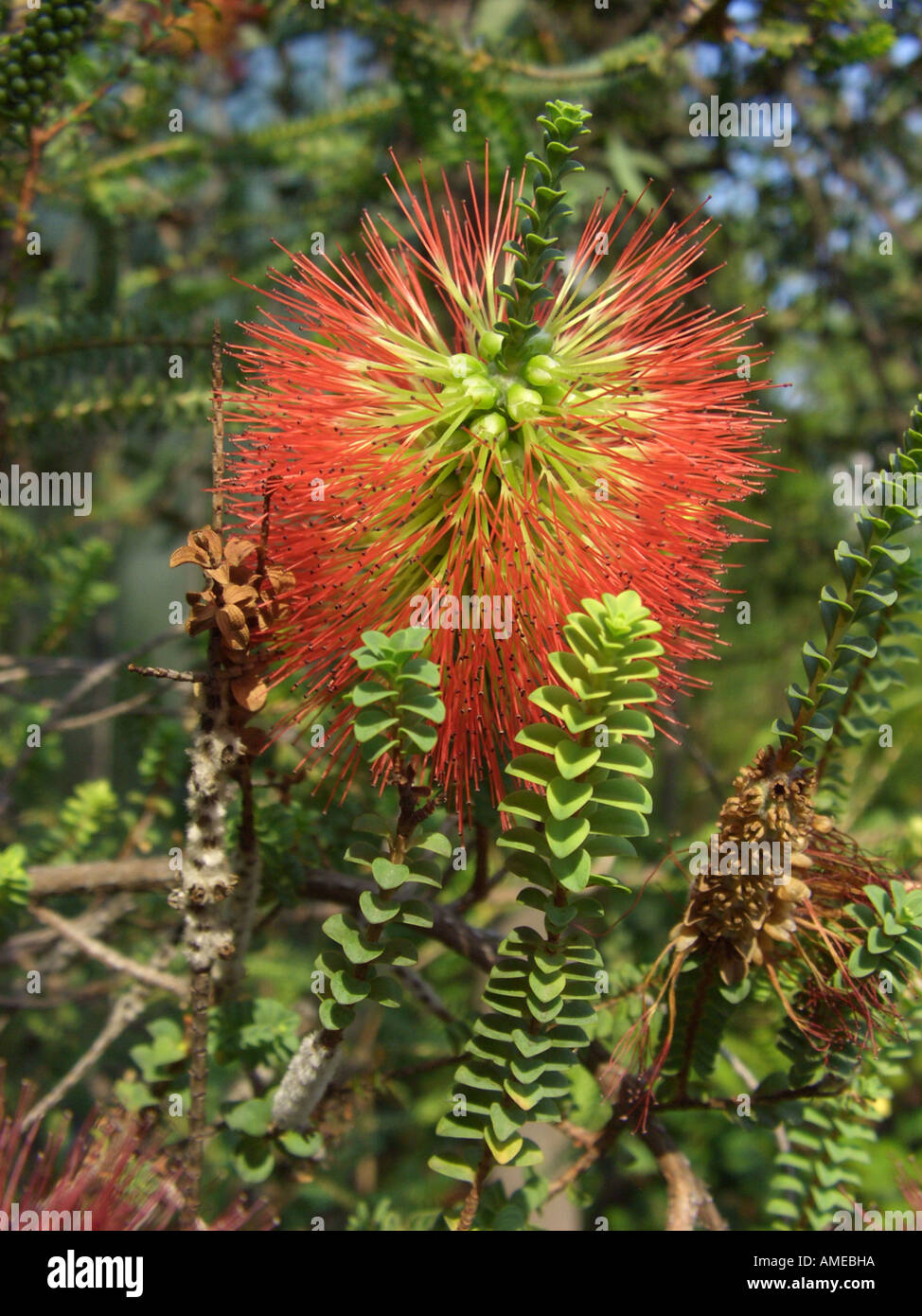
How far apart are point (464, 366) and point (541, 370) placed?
0.34 feet

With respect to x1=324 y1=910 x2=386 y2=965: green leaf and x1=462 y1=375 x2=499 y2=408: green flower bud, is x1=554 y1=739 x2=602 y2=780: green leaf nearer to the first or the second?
x1=324 y1=910 x2=386 y2=965: green leaf

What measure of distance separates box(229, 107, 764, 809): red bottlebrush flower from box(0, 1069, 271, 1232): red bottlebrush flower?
2.06 feet

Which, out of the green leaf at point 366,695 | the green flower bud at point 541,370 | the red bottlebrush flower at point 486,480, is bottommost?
the green leaf at point 366,695

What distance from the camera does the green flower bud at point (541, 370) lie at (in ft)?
4.06

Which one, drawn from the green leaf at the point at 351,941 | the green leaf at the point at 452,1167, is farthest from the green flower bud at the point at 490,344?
the green leaf at the point at 452,1167

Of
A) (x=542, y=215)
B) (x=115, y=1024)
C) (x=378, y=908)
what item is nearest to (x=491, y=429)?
(x=542, y=215)

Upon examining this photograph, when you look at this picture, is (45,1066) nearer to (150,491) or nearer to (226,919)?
(226,919)

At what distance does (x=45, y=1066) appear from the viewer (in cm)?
260

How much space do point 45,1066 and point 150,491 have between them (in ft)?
6.07

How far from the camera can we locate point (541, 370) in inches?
48.8

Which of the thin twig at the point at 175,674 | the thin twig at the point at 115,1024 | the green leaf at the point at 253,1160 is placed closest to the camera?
the thin twig at the point at 175,674

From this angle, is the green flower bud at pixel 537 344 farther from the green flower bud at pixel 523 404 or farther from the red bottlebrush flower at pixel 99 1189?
the red bottlebrush flower at pixel 99 1189

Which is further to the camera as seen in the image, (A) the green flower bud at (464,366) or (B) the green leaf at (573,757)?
(A) the green flower bud at (464,366)

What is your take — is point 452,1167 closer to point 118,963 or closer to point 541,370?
point 118,963
